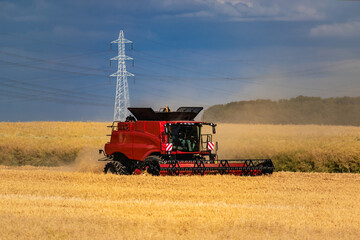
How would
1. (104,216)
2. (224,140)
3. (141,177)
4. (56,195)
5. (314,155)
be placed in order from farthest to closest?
(224,140) < (314,155) < (141,177) < (56,195) < (104,216)

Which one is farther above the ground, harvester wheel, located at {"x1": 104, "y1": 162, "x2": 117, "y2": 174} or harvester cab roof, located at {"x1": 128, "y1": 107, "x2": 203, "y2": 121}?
harvester cab roof, located at {"x1": 128, "y1": 107, "x2": 203, "y2": 121}

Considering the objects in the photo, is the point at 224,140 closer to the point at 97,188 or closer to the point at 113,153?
the point at 113,153

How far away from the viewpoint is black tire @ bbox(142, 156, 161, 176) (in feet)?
67.8

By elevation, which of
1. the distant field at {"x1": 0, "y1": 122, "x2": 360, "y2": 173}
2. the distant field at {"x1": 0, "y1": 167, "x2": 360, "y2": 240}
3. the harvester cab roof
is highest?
the harvester cab roof

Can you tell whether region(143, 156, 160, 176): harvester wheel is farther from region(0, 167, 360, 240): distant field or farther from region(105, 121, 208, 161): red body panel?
region(0, 167, 360, 240): distant field

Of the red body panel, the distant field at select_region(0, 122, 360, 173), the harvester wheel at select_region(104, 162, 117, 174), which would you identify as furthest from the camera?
the distant field at select_region(0, 122, 360, 173)

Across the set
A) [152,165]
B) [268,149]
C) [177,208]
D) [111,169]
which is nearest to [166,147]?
[152,165]

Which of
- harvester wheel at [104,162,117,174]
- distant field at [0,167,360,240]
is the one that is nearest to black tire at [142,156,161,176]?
distant field at [0,167,360,240]

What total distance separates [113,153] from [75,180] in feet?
9.14

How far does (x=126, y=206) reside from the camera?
Answer: 13.1 metres

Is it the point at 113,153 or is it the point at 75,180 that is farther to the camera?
the point at 113,153

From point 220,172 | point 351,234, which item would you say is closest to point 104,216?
point 351,234

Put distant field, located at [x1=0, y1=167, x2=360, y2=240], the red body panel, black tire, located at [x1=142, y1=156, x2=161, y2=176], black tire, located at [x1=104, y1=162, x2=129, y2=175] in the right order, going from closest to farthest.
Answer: distant field, located at [x1=0, y1=167, x2=360, y2=240]
black tire, located at [x1=142, y1=156, x2=161, y2=176]
the red body panel
black tire, located at [x1=104, y1=162, x2=129, y2=175]

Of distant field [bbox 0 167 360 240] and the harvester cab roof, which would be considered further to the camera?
the harvester cab roof
